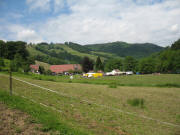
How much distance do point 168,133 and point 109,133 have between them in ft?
10.3

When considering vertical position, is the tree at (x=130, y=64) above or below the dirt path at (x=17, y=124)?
above

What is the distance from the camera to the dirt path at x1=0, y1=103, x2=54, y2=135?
15.8 ft

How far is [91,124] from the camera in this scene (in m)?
7.01

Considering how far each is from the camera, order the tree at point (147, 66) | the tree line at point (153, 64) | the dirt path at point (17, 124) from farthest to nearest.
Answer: the tree at point (147, 66)
the tree line at point (153, 64)
the dirt path at point (17, 124)

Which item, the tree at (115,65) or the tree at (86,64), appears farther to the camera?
the tree at (115,65)

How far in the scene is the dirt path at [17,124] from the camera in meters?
4.80

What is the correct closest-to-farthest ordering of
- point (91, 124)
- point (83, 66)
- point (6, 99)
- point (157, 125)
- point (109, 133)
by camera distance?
1. point (109, 133)
2. point (91, 124)
3. point (6, 99)
4. point (157, 125)
5. point (83, 66)

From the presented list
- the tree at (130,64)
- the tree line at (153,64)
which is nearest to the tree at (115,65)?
the tree line at (153,64)

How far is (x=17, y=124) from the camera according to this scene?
5.24 metres

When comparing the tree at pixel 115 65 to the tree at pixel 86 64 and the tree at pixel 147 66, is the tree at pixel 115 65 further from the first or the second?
the tree at pixel 86 64

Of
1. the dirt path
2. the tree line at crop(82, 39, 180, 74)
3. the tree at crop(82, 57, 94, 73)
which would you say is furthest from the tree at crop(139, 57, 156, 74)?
the dirt path

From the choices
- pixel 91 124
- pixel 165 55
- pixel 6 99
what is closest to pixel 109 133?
pixel 91 124

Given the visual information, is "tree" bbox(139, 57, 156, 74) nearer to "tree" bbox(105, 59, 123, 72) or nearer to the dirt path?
"tree" bbox(105, 59, 123, 72)

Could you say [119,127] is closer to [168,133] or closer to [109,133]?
[109,133]
